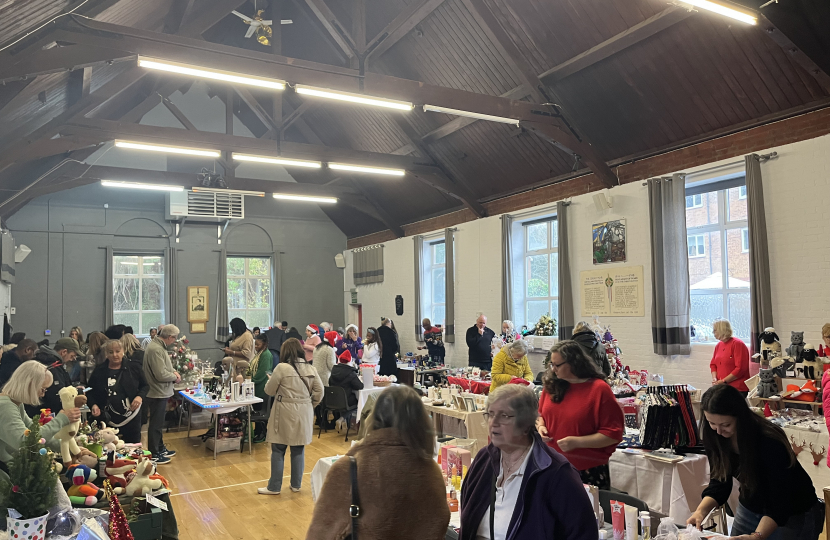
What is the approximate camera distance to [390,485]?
1887 mm

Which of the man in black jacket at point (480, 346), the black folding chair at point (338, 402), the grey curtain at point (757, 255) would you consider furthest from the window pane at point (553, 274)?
the black folding chair at point (338, 402)

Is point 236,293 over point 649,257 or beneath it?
beneath

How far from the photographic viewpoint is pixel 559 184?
9.27 metres

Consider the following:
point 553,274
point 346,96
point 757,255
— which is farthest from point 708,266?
point 346,96

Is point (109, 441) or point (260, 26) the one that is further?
point (260, 26)

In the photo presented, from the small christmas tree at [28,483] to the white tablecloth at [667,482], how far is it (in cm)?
347

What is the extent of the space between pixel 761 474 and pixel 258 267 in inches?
536

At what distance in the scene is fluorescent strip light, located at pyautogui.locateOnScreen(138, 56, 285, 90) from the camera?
5.47 metres

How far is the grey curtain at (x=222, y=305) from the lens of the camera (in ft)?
45.3

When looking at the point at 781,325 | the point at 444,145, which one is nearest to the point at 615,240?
the point at 781,325

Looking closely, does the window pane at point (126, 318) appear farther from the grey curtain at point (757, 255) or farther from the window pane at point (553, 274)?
the grey curtain at point (757, 255)

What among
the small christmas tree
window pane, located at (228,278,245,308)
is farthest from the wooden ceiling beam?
window pane, located at (228,278,245,308)

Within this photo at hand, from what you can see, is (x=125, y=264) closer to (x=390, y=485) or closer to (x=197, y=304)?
(x=197, y=304)

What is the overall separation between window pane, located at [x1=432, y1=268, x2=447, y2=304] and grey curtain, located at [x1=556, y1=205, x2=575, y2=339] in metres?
4.00
